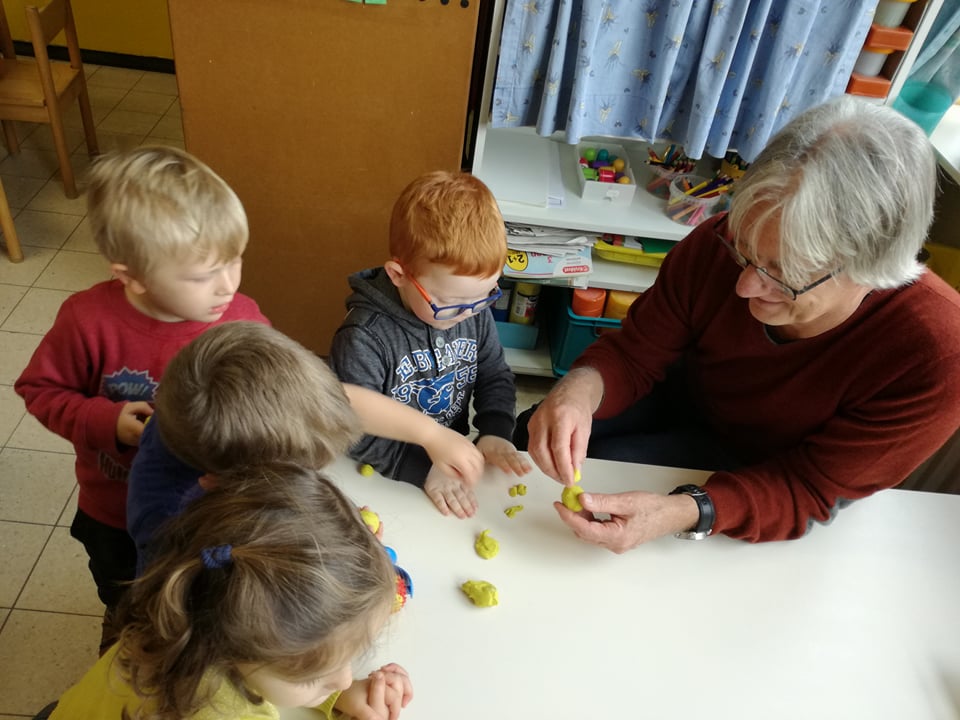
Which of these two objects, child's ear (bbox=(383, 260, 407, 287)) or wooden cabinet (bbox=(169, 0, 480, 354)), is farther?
wooden cabinet (bbox=(169, 0, 480, 354))

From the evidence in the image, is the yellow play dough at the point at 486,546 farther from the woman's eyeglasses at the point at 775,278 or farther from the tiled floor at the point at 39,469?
the tiled floor at the point at 39,469

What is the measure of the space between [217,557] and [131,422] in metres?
0.48

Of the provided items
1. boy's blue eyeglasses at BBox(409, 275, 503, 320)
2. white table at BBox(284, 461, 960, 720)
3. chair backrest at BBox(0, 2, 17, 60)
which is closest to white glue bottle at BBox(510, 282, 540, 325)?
boy's blue eyeglasses at BBox(409, 275, 503, 320)

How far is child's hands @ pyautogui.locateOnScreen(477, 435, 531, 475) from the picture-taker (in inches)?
44.9

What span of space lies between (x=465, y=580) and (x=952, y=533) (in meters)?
0.78

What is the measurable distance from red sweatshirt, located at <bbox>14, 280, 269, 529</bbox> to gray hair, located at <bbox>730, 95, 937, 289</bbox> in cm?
88

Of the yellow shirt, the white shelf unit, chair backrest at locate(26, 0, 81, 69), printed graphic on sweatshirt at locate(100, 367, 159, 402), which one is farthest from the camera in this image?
chair backrest at locate(26, 0, 81, 69)

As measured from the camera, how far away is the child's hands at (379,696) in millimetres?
798

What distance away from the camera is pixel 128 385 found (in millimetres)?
1103

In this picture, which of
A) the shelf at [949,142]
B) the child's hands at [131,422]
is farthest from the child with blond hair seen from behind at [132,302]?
the shelf at [949,142]

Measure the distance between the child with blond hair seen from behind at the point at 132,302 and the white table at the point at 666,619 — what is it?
1.05ft

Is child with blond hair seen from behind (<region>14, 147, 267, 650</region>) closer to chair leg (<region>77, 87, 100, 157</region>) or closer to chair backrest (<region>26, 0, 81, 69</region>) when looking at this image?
chair backrest (<region>26, 0, 81, 69</region>)

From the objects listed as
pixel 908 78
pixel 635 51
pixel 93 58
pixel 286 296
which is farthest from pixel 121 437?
pixel 93 58


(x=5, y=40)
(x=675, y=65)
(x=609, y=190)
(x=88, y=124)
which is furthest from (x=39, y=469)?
(x=5, y=40)
